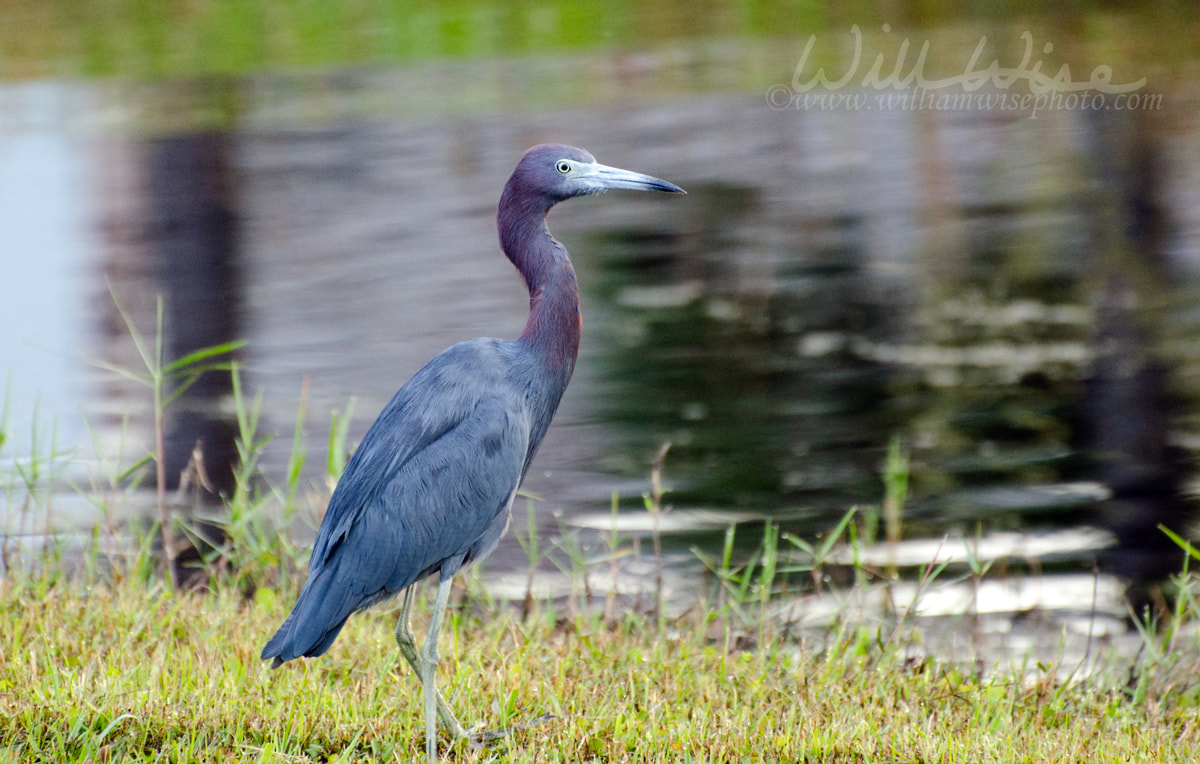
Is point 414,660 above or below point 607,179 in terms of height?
below

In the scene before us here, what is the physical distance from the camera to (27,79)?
20.3m

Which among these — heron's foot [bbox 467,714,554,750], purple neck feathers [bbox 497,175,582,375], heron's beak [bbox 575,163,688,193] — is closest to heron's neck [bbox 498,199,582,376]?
purple neck feathers [bbox 497,175,582,375]

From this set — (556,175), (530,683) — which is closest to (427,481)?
(530,683)

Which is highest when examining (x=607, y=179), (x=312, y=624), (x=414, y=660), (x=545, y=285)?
(x=607, y=179)

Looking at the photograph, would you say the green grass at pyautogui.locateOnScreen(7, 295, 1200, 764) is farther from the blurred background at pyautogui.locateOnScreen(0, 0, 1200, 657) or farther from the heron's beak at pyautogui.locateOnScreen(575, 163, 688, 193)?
the heron's beak at pyautogui.locateOnScreen(575, 163, 688, 193)

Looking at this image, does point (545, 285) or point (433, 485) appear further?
point (545, 285)

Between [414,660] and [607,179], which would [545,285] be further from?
[414,660]

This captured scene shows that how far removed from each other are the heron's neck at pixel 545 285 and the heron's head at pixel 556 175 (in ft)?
0.22

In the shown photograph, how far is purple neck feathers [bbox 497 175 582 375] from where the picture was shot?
14.2 ft

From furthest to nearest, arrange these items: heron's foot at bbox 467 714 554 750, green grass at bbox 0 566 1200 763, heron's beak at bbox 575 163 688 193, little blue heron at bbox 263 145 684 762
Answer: heron's beak at bbox 575 163 688 193 → little blue heron at bbox 263 145 684 762 → heron's foot at bbox 467 714 554 750 → green grass at bbox 0 566 1200 763

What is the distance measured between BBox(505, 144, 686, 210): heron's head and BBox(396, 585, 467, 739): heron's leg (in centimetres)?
126

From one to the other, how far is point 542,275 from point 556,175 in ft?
1.00

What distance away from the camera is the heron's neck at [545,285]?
4.32m

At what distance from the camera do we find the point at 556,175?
4340 millimetres
